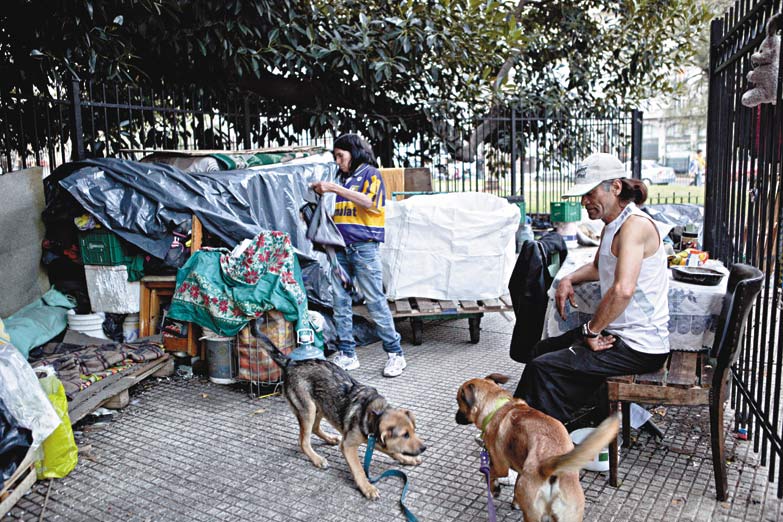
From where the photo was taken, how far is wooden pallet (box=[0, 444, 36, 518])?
3.47 metres

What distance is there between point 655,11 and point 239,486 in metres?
11.4

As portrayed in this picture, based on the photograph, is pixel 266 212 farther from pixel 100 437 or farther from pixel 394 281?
pixel 100 437

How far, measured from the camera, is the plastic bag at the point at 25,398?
3.53 m

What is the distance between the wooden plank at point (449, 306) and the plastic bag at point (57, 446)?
3.47 metres

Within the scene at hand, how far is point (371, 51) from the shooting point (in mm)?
9852

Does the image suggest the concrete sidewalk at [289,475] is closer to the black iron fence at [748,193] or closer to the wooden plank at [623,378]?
the black iron fence at [748,193]

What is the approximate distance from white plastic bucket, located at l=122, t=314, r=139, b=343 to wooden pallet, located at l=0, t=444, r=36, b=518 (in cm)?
209

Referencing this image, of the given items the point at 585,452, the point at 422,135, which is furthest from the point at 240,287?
the point at 422,135

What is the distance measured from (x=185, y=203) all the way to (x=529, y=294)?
3081mm

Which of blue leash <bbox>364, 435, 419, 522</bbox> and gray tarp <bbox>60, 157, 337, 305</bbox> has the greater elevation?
gray tarp <bbox>60, 157, 337, 305</bbox>

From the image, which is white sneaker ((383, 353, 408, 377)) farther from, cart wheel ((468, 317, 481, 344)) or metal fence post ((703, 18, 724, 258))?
metal fence post ((703, 18, 724, 258))

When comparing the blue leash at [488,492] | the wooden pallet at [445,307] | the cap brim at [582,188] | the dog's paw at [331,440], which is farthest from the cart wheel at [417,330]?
the blue leash at [488,492]

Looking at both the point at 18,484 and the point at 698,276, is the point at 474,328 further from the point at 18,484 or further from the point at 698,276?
the point at 18,484

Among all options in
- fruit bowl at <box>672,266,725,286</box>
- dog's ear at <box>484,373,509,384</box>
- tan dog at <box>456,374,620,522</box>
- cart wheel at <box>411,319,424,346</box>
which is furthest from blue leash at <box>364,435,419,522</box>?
cart wheel at <box>411,319,424,346</box>
